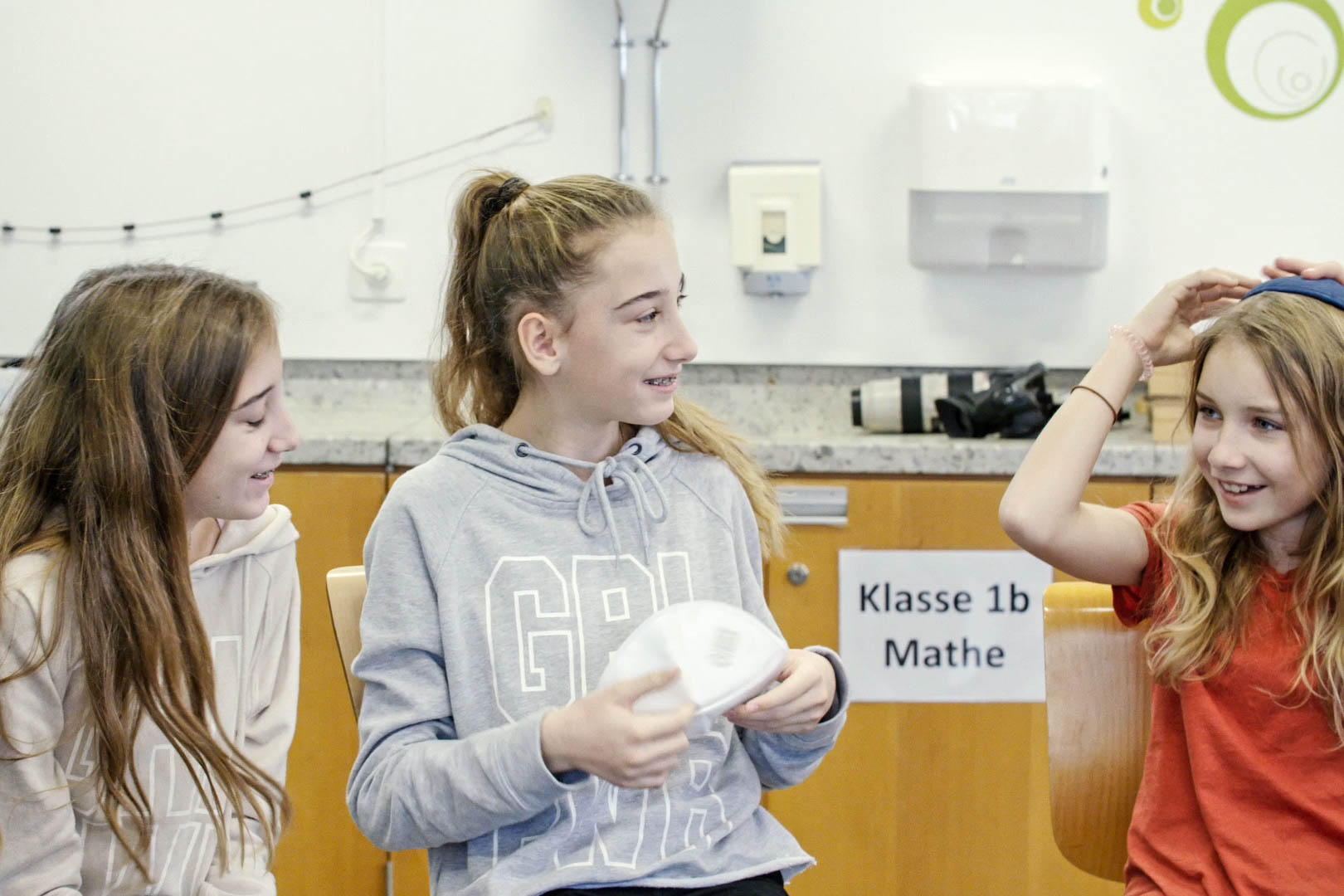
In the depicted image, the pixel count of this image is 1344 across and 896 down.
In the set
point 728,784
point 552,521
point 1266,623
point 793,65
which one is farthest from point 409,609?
point 793,65

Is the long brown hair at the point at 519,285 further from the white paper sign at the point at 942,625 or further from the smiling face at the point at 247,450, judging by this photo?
the white paper sign at the point at 942,625

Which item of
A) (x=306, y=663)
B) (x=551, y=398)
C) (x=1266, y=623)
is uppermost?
(x=551, y=398)

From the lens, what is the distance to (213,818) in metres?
1.10

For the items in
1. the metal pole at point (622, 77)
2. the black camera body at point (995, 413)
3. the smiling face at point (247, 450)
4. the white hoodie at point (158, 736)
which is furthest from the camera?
the metal pole at point (622, 77)

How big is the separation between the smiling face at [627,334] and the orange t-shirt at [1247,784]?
1.68 ft

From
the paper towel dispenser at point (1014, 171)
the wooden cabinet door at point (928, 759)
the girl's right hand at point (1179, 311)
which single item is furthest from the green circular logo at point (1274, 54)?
the girl's right hand at point (1179, 311)

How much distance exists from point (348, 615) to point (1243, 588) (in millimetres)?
776

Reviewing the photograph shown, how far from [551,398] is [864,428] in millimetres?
1229

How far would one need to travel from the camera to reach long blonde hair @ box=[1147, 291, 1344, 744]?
3.63ft

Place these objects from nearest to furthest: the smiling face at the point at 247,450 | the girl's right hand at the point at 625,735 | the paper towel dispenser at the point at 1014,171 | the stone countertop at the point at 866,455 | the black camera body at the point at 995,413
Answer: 1. the girl's right hand at the point at 625,735
2. the smiling face at the point at 247,450
3. the stone countertop at the point at 866,455
4. the black camera body at the point at 995,413
5. the paper towel dispenser at the point at 1014,171

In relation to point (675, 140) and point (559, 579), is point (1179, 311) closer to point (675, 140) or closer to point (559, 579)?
point (559, 579)

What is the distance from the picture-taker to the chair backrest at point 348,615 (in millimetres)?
1161

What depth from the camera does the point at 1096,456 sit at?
1252 mm

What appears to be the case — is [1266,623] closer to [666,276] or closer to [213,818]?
[666,276]
